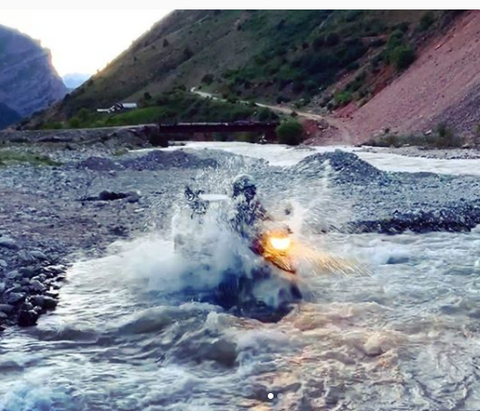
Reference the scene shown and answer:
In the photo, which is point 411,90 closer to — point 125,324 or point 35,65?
point 125,324

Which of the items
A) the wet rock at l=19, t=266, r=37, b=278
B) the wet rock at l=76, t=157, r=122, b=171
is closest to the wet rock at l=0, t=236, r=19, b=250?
the wet rock at l=19, t=266, r=37, b=278

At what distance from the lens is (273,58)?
85.0 m

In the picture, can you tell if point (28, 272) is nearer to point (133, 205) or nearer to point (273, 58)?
point (133, 205)

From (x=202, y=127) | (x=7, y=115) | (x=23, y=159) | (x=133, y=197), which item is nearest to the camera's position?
(x=133, y=197)

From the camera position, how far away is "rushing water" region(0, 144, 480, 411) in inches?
286

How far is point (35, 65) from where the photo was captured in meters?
157

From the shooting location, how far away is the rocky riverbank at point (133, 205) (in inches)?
451

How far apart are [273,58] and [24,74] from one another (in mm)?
84119

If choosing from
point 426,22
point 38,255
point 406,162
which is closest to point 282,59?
point 426,22

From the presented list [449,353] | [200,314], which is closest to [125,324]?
[200,314]

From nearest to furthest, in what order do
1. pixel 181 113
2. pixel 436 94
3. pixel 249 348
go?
pixel 249 348 → pixel 436 94 → pixel 181 113

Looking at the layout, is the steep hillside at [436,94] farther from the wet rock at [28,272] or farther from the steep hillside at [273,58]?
the wet rock at [28,272]

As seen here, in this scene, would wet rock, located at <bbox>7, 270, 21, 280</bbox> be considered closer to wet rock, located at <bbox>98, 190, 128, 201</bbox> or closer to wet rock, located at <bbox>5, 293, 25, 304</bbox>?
wet rock, located at <bbox>5, 293, 25, 304</bbox>

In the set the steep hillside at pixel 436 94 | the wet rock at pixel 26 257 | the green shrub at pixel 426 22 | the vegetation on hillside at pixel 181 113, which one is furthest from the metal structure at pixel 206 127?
the wet rock at pixel 26 257
